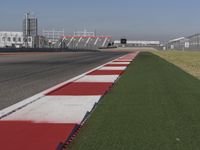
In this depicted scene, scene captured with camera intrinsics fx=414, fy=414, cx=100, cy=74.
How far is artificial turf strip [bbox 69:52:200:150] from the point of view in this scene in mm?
5082

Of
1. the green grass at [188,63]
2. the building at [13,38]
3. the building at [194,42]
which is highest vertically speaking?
the building at [13,38]

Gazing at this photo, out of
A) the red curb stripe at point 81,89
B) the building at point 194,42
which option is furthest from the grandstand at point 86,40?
the red curb stripe at point 81,89

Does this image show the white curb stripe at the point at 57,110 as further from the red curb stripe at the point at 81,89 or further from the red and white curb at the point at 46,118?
the red curb stripe at the point at 81,89

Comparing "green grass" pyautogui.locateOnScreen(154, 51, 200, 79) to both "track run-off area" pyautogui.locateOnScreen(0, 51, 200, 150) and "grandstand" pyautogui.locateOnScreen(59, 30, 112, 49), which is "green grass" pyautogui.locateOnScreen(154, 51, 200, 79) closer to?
"track run-off area" pyautogui.locateOnScreen(0, 51, 200, 150)

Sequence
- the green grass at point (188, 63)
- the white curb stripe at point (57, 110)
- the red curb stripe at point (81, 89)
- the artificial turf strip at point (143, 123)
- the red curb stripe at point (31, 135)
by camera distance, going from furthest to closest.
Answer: the green grass at point (188, 63), the red curb stripe at point (81, 89), the white curb stripe at point (57, 110), the artificial turf strip at point (143, 123), the red curb stripe at point (31, 135)

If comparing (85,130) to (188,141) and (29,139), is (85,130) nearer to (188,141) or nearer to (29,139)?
(29,139)

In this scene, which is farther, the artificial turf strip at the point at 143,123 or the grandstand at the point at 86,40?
the grandstand at the point at 86,40

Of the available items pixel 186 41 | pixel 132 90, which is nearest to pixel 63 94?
pixel 132 90

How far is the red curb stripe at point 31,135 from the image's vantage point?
4976 millimetres

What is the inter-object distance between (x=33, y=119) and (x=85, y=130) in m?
1.19

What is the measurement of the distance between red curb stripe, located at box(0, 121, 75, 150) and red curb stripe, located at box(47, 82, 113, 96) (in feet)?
12.5

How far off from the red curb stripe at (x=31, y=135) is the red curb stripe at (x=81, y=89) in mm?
3811

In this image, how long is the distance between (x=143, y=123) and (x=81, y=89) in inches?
192

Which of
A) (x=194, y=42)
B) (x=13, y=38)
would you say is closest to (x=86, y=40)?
(x=13, y=38)
